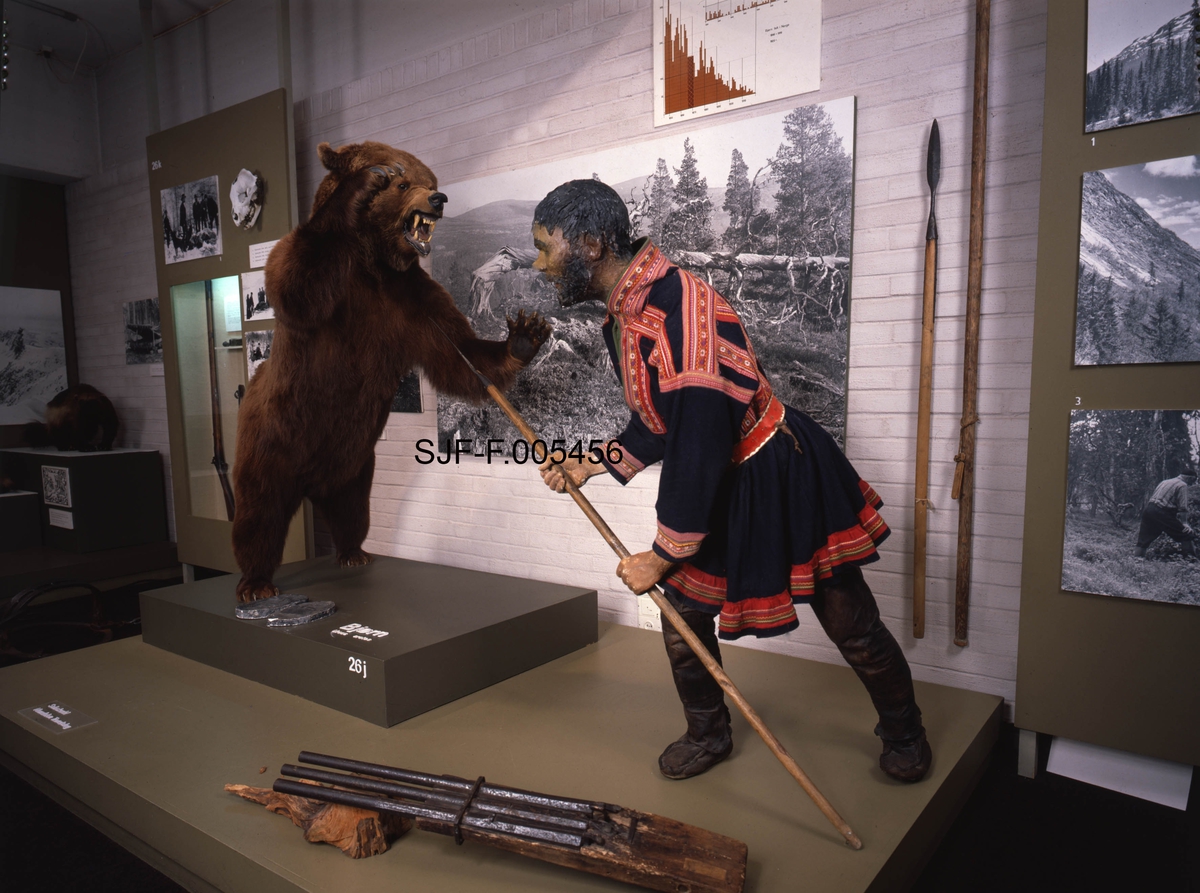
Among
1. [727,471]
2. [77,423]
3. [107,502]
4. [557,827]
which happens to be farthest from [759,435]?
[107,502]

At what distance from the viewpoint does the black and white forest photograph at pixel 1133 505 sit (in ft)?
6.45

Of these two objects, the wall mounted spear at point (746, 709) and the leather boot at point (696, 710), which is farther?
the leather boot at point (696, 710)

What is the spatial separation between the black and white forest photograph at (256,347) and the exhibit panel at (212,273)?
0.02 metres

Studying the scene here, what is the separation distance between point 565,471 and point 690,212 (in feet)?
4.79

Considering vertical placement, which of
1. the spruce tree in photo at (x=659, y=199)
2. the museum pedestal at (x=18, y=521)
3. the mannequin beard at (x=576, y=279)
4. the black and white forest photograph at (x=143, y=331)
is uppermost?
the spruce tree in photo at (x=659, y=199)

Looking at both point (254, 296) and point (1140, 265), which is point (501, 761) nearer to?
point (1140, 265)

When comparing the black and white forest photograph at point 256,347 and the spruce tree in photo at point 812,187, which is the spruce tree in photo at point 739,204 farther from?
the black and white forest photograph at point 256,347

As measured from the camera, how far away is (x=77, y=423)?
3.29 m

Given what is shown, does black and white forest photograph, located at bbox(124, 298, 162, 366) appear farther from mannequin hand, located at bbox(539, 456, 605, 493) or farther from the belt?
the belt

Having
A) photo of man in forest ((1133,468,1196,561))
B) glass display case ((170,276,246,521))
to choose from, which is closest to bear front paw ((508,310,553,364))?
photo of man in forest ((1133,468,1196,561))

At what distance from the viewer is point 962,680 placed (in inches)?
98.7

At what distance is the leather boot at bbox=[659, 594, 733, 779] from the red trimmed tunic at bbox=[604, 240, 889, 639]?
0.64ft

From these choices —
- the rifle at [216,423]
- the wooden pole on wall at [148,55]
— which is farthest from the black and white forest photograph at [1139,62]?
the rifle at [216,423]

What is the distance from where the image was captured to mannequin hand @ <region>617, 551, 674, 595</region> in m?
1.63
